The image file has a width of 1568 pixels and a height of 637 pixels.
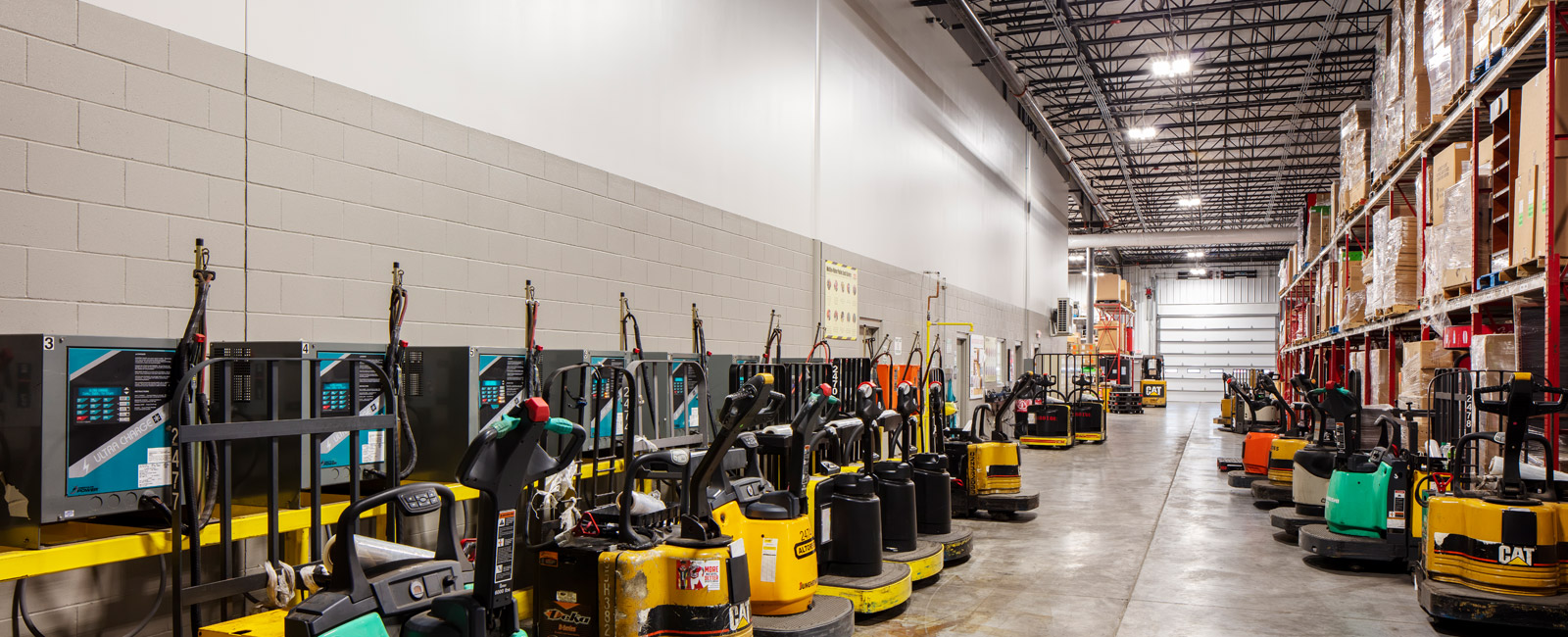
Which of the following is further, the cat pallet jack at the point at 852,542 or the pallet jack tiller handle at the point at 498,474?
the cat pallet jack at the point at 852,542

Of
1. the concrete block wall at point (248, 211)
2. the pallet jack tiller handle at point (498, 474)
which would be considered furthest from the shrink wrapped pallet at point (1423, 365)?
the pallet jack tiller handle at point (498, 474)

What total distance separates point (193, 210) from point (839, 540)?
4026 mm

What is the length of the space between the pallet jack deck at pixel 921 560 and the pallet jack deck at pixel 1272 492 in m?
5.93

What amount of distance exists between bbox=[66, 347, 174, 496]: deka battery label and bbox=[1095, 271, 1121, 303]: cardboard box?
32.6 m

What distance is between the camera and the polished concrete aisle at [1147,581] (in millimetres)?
6000

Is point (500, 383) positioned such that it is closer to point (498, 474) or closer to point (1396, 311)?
point (498, 474)

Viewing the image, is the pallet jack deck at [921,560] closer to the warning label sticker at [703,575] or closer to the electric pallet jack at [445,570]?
the warning label sticker at [703,575]

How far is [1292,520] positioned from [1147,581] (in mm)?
2556

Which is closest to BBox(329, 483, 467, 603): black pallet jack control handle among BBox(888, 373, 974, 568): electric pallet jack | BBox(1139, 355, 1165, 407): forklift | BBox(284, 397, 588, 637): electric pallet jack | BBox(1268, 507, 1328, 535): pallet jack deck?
BBox(284, 397, 588, 637): electric pallet jack

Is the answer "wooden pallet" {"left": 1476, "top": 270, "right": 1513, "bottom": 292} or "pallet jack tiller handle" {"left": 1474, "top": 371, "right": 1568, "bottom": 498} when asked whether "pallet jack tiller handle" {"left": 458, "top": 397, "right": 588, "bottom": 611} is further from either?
"wooden pallet" {"left": 1476, "top": 270, "right": 1513, "bottom": 292}

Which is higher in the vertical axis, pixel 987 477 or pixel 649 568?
pixel 649 568

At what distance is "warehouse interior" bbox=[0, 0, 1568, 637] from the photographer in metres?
3.41

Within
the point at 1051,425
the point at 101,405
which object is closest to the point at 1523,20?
the point at 101,405

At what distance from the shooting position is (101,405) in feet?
10.7
